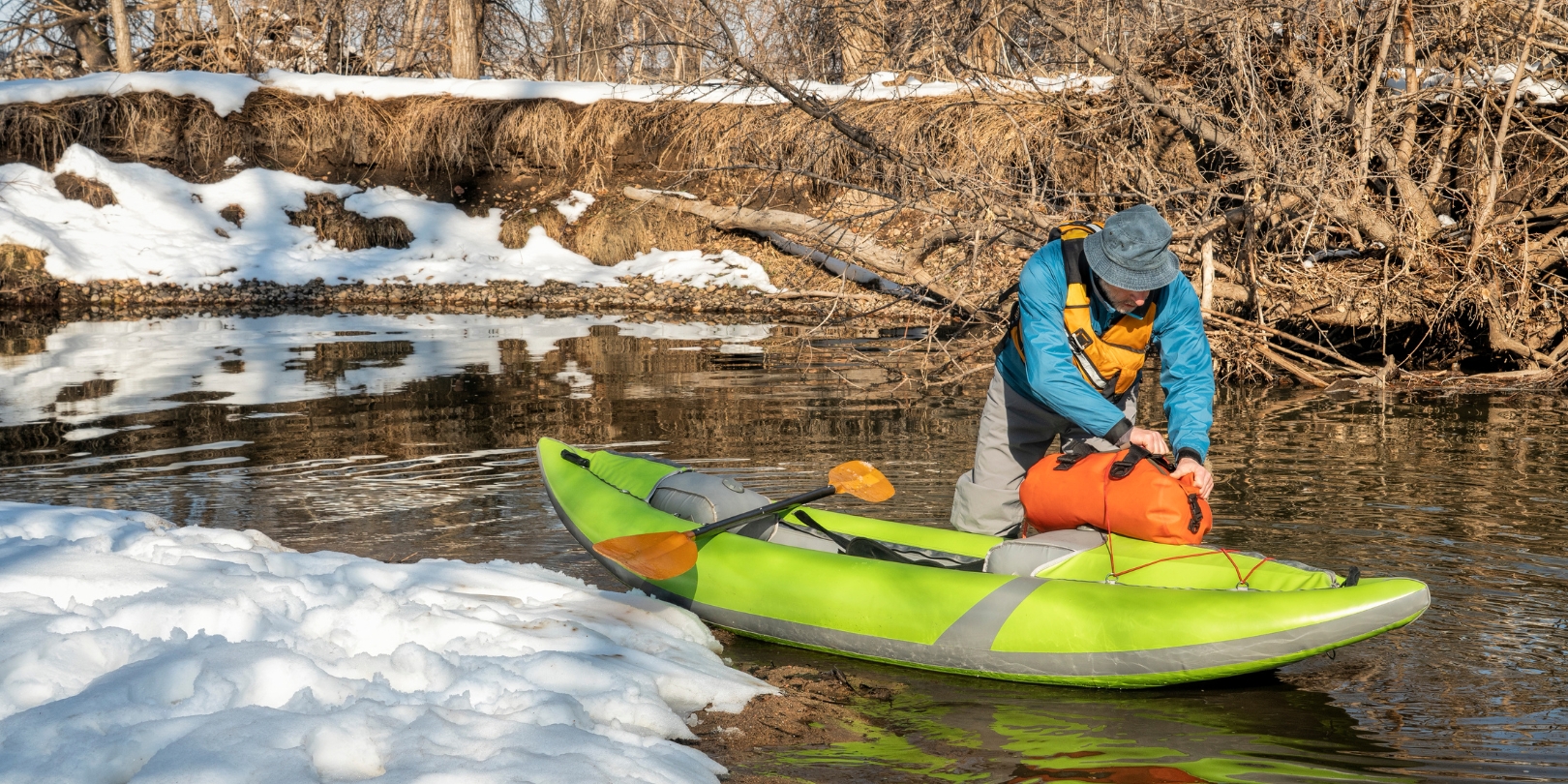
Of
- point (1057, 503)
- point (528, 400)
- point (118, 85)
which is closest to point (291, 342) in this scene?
point (528, 400)

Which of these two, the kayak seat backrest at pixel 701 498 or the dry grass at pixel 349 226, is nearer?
the kayak seat backrest at pixel 701 498

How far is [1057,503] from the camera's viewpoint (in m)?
4.23

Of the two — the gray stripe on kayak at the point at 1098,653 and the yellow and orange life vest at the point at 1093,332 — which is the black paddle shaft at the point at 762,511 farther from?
the yellow and orange life vest at the point at 1093,332

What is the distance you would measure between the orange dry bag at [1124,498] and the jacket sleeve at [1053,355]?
14cm

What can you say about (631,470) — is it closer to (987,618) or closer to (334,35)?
(987,618)

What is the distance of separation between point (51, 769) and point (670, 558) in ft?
6.97

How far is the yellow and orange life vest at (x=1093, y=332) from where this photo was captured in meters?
4.32

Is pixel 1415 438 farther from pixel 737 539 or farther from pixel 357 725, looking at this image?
pixel 357 725

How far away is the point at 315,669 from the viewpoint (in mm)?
3059

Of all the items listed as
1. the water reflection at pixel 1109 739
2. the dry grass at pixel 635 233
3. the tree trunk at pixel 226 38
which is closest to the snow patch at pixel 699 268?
the dry grass at pixel 635 233

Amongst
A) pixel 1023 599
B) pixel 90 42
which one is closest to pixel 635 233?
pixel 90 42

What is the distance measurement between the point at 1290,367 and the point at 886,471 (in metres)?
4.37

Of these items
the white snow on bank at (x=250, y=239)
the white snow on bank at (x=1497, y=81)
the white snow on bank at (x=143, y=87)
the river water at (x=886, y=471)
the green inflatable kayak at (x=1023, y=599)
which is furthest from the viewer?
the white snow on bank at (x=143, y=87)

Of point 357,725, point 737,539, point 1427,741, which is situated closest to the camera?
point 357,725
